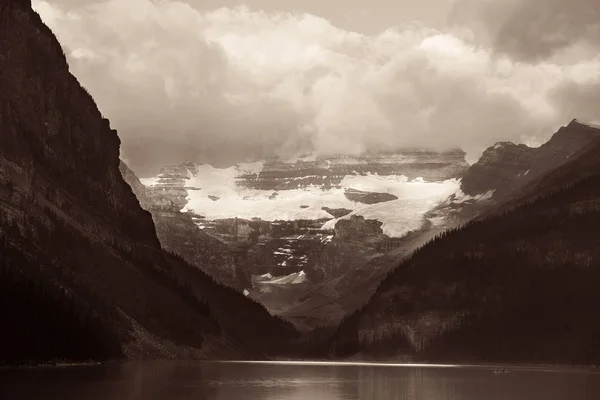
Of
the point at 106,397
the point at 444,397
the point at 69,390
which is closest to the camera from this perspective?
the point at 106,397

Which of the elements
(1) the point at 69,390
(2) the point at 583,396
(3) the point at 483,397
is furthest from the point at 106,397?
(2) the point at 583,396

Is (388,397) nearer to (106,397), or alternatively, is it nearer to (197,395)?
(197,395)

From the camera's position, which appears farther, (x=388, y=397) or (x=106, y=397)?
(x=388, y=397)

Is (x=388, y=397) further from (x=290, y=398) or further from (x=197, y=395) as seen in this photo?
(x=197, y=395)

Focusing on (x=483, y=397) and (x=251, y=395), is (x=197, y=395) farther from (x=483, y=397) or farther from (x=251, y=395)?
(x=483, y=397)

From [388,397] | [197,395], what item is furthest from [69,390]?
[388,397]

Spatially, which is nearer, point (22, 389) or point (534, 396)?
point (22, 389)

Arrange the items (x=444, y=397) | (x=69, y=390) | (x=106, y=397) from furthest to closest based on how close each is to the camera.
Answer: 1. (x=444, y=397)
2. (x=69, y=390)
3. (x=106, y=397)
